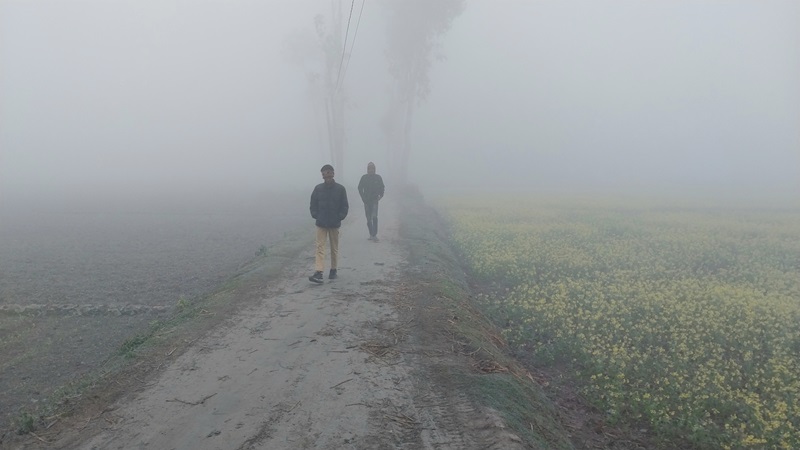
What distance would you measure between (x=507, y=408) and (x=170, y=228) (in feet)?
65.4

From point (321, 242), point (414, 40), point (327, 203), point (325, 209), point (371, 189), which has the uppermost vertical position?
point (414, 40)

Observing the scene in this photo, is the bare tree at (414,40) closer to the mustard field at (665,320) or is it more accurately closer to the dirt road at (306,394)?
the mustard field at (665,320)

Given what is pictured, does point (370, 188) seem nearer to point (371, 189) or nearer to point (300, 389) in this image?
point (371, 189)

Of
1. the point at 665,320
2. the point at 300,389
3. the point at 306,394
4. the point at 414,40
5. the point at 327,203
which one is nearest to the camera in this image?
the point at 306,394

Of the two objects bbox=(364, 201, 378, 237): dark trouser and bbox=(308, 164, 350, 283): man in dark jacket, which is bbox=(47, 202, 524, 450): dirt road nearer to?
bbox=(308, 164, 350, 283): man in dark jacket

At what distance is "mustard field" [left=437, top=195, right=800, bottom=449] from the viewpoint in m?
6.21

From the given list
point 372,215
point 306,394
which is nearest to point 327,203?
point 306,394

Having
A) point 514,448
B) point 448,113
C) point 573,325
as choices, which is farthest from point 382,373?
point 448,113

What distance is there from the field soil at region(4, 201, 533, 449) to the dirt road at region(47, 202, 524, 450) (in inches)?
0.5

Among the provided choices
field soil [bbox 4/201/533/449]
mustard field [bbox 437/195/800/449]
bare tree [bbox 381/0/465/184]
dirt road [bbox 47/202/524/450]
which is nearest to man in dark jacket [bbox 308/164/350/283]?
field soil [bbox 4/201/533/449]

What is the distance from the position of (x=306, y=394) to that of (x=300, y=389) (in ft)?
0.50

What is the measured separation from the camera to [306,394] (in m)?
5.59

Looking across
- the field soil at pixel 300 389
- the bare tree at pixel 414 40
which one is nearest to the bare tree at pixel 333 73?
the bare tree at pixel 414 40

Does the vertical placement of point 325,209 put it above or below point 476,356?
above
